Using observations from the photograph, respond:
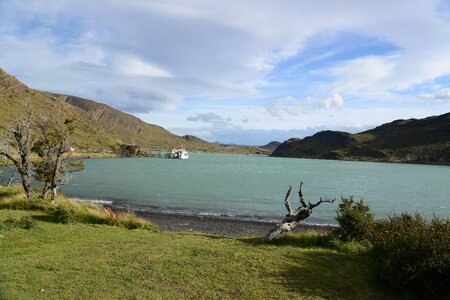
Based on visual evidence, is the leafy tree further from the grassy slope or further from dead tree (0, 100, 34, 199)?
the grassy slope

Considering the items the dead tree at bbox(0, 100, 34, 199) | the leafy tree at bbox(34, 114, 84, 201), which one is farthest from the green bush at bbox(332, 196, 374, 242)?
the dead tree at bbox(0, 100, 34, 199)

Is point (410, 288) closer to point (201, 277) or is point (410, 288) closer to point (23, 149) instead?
point (201, 277)

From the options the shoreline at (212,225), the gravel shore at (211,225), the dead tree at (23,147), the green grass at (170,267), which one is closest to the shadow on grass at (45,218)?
the green grass at (170,267)

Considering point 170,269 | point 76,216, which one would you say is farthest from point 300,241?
point 76,216

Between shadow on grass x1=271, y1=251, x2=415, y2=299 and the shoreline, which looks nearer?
shadow on grass x1=271, y1=251, x2=415, y2=299

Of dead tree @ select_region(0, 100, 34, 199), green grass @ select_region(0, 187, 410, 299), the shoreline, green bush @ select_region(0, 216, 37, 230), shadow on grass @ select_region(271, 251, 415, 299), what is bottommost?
the shoreline

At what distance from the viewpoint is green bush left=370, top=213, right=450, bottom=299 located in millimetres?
11078

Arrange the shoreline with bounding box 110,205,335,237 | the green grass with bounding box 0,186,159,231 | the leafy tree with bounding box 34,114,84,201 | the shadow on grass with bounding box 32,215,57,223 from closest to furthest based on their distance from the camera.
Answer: the shadow on grass with bounding box 32,215,57,223 → the green grass with bounding box 0,186,159,231 → the leafy tree with bounding box 34,114,84,201 → the shoreline with bounding box 110,205,335,237

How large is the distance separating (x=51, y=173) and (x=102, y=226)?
1039 centimetres

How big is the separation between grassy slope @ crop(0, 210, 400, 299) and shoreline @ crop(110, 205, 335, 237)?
13.1 m

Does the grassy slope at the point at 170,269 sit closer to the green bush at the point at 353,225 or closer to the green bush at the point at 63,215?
the green bush at the point at 353,225

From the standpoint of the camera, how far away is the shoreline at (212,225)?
2990 cm

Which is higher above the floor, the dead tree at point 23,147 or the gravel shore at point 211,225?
the dead tree at point 23,147

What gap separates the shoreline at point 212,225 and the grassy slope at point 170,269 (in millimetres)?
13138
